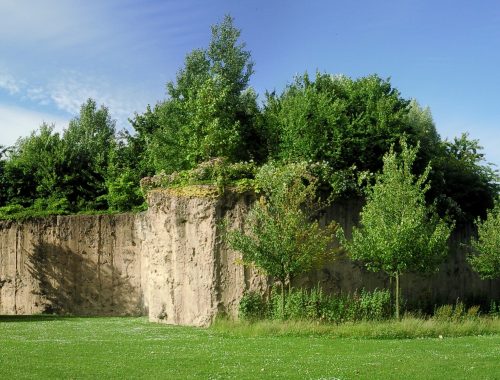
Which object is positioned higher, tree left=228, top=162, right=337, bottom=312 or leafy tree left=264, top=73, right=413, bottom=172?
leafy tree left=264, top=73, right=413, bottom=172

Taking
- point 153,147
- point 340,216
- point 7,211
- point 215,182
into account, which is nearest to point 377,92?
point 340,216

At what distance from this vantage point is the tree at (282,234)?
67.6 ft

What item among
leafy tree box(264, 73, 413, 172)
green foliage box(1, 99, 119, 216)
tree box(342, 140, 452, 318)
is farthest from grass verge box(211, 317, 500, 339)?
green foliage box(1, 99, 119, 216)

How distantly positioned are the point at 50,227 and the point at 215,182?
11060 mm

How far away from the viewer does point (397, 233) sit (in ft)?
68.4

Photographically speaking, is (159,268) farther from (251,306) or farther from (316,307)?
(316,307)

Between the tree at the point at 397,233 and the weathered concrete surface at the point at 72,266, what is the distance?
36.8ft

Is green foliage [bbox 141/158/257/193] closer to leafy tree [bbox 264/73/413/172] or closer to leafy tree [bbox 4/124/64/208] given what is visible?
leafy tree [bbox 264/73/413/172]

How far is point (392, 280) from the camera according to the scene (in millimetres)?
25281

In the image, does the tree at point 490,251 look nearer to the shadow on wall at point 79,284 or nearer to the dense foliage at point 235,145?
the dense foliage at point 235,145

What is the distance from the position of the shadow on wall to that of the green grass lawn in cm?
924

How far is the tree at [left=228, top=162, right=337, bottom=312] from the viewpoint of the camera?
20.6 meters

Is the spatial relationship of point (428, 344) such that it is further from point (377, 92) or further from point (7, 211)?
point (7, 211)

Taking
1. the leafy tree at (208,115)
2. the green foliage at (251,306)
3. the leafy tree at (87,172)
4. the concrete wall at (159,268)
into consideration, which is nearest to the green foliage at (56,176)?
the leafy tree at (87,172)
